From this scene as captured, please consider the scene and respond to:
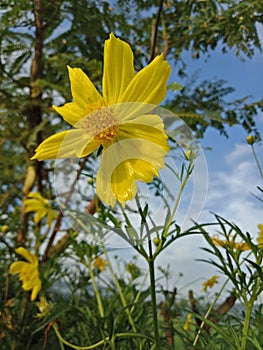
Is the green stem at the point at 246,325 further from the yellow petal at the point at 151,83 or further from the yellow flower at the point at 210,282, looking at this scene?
the yellow flower at the point at 210,282

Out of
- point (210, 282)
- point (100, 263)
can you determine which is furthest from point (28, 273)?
point (210, 282)

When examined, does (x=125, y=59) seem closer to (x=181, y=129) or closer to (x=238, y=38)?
(x=181, y=129)

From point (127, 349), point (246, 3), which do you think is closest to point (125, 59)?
point (127, 349)

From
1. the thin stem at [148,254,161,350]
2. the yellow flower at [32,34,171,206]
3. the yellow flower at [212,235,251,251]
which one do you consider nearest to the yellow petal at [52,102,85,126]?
the yellow flower at [32,34,171,206]

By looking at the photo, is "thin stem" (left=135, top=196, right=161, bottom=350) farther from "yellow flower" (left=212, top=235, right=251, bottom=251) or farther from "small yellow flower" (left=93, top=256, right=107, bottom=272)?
"small yellow flower" (left=93, top=256, right=107, bottom=272)

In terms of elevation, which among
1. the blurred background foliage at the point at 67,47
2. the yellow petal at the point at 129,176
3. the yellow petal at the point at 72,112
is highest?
the blurred background foliage at the point at 67,47

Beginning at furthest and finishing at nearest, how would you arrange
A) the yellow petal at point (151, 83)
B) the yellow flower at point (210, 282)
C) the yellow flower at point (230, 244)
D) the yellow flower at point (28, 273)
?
the yellow flower at point (210, 282) < the yellow flower at point (28, 273) < the yellow flower at point (230, 244) < the yellow petal at point (151, 83)

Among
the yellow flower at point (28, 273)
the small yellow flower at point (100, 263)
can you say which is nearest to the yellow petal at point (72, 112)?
the yellow flower at point (28, 273)
